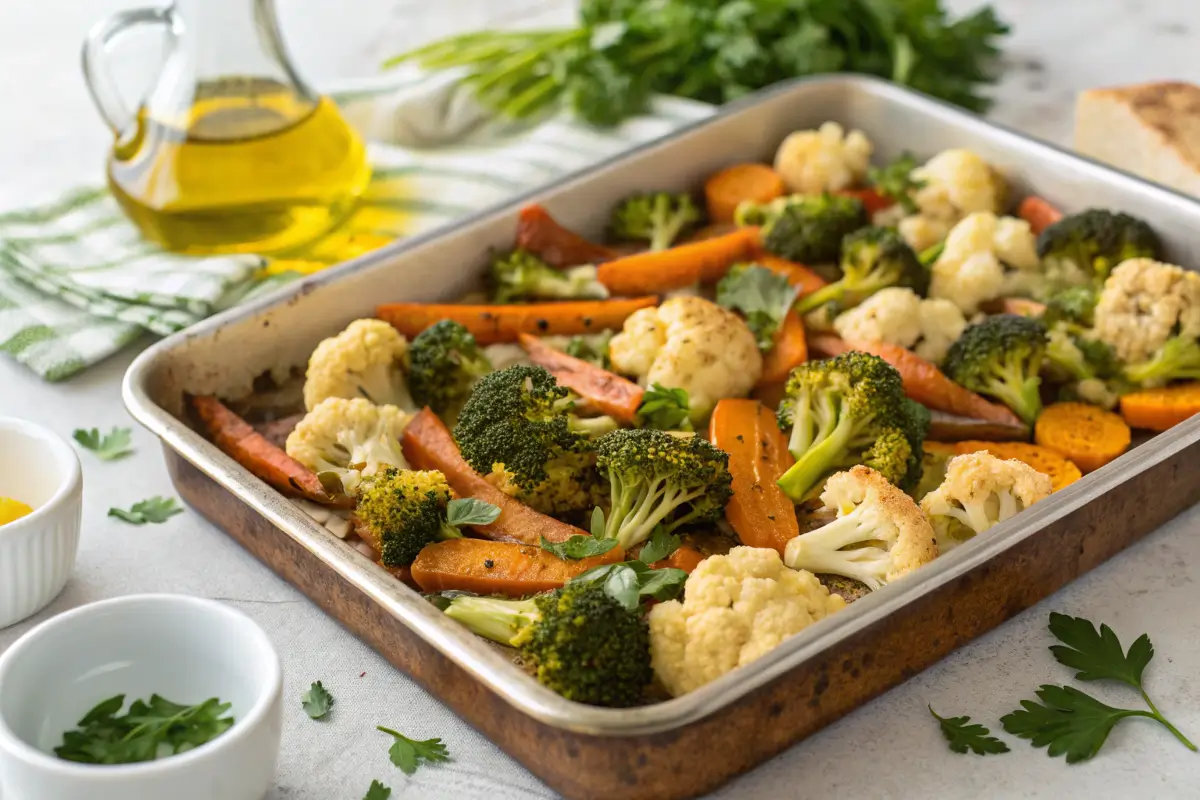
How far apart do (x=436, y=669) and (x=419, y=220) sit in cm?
179

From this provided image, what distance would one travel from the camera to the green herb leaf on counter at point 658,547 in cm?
244

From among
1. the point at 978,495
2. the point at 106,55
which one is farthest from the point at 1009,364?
the point at 106,55

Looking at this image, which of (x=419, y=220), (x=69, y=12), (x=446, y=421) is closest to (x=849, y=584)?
(x=446, y=421)

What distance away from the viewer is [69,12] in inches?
209

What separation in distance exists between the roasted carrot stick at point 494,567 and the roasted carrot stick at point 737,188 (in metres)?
1.45

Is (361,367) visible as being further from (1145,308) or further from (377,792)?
(1145,308)

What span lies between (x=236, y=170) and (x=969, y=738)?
2108mm

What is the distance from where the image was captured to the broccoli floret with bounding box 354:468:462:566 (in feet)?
8.12

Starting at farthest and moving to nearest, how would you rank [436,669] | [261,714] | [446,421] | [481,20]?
[481,20]
[446,421]
[436,669]
[261,714]

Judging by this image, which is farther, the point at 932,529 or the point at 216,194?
the point at 216,194

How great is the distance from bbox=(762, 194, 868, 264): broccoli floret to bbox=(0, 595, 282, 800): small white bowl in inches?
67.6

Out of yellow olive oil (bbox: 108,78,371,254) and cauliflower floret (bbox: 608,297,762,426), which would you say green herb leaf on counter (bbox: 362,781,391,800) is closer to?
cauliflower floret (bbox: 608,297,762,426)

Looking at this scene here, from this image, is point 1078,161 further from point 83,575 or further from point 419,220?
point 83,575

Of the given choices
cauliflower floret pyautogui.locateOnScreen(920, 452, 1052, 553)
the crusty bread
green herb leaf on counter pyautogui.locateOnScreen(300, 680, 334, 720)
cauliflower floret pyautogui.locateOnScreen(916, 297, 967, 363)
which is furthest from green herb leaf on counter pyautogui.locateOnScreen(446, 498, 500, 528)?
the crusty bread
